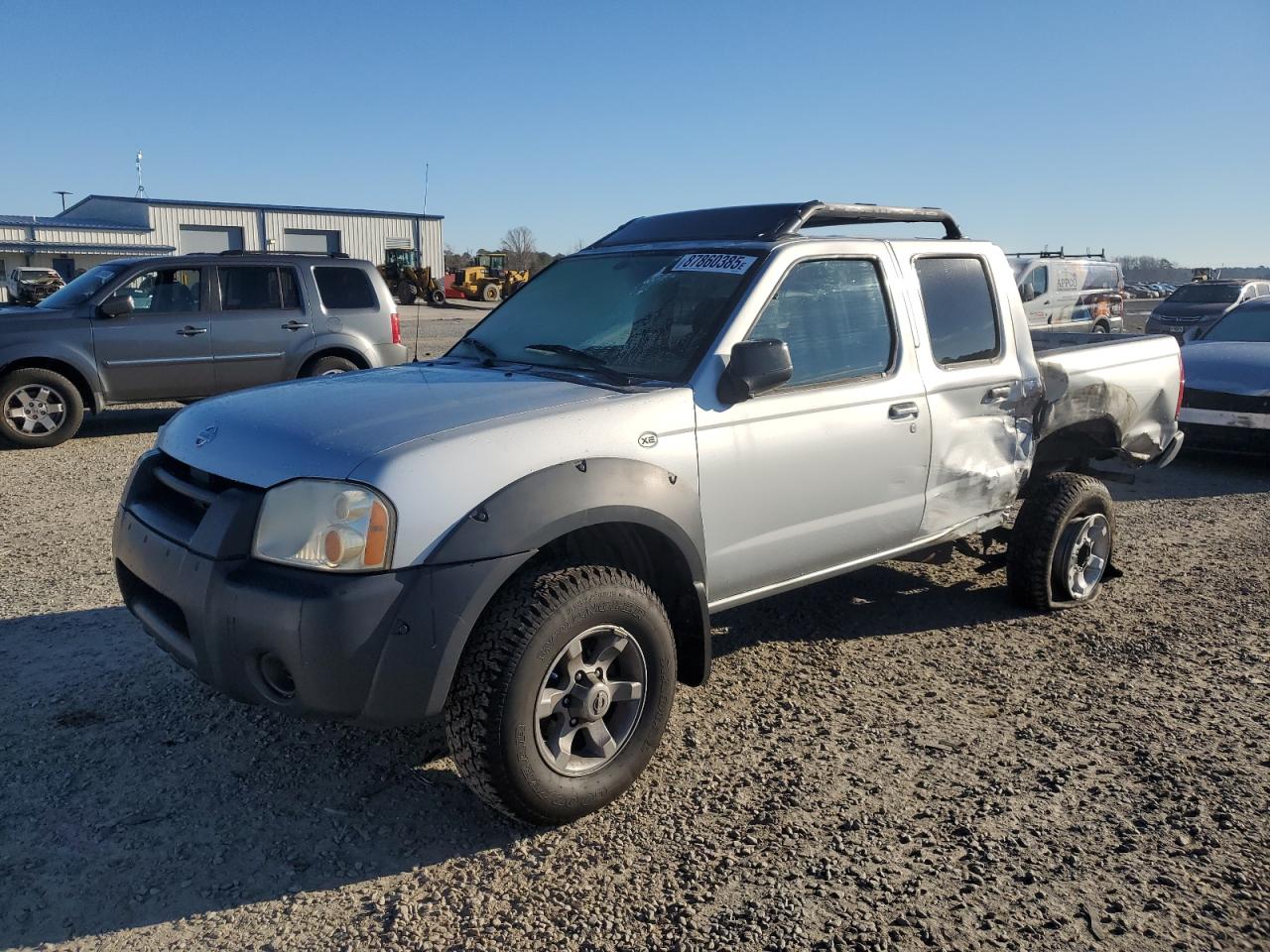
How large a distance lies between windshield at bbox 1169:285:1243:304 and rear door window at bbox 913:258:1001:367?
73.6 ft

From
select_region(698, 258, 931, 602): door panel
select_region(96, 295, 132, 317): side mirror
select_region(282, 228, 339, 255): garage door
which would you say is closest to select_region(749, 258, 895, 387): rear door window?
select_region(698, 258, 931, 602): door panel

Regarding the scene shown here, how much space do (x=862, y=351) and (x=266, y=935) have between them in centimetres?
298

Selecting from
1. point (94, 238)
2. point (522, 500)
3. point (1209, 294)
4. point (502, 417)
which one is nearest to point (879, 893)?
point (522, 500)

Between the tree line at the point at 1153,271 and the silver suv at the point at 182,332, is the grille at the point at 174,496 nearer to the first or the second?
the silver suv at the point at 182,332

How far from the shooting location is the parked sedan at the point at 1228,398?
29.9ft

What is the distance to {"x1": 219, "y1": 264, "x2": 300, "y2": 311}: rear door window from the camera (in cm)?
1020

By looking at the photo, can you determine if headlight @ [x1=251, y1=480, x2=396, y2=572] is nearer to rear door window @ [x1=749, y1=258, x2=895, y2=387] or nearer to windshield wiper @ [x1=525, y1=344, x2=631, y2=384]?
windshield wiper @ [x1=525, y1=344, x2=631, y2=384]

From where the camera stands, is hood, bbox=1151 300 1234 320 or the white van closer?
the white van

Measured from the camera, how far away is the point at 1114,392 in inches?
212

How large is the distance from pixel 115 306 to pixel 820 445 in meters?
8.15

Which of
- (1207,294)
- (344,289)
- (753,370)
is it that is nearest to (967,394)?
(753,370)

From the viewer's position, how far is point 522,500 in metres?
2.96

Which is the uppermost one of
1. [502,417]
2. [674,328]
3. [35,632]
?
[674,328]

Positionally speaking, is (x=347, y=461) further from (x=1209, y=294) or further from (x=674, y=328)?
(x=1209, y=294)
